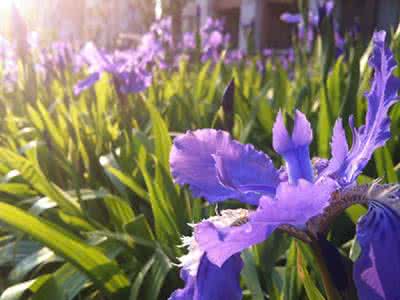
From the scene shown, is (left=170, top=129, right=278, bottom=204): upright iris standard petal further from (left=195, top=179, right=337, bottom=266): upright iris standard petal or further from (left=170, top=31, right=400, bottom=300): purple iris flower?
(left=195, top=179, right=337, bottom=266): upright iris standard petal

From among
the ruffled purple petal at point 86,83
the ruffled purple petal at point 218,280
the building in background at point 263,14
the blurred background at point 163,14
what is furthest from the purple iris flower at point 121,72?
the building in background at point 263,14

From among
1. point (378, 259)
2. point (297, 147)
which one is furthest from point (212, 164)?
point (378, 259)

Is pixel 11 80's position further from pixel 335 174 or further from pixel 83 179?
pixel 335 174

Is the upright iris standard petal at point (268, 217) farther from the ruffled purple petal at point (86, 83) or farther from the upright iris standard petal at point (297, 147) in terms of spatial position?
the ruffled purple petal at point (86, 83)

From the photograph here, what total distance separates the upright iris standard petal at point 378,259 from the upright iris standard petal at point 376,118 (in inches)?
3.1

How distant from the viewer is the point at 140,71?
1.79 m

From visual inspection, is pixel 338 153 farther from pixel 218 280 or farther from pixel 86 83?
pixel 86 83

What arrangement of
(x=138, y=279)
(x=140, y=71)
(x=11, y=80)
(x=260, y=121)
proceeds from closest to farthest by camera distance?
1. (x=138, y=279)
2. (x=260, y=121)
3. (x=140, y=71)
4. (x=11, y=80)

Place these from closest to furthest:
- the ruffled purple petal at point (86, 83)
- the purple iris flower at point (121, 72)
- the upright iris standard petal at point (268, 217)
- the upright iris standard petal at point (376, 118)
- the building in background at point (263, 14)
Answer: the upright iris standard petal at point (268, 217) → the upright iris standard petal at point (376, 118) → the purple iris flower at point (121, 72) → the ruffled purple petal at point (86, 83) → the building in background at point (263, 14)

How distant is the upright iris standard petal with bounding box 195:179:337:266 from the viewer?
40 centimetres

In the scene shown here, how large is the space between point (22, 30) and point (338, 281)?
6.31 ft

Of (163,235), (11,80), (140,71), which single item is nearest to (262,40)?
(11,80)

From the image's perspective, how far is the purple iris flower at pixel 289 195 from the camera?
0.41m

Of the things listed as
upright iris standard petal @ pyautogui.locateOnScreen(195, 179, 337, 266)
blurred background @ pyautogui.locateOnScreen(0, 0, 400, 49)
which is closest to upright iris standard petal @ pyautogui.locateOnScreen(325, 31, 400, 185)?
upright iris standard petal @ pyautogui.locateOnScreen(195, 179, 337, 266)
